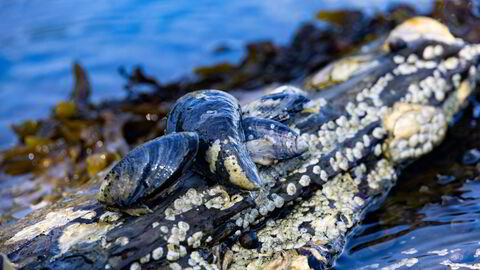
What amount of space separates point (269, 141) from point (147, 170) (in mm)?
665

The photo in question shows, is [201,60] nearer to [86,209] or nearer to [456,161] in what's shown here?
[456,161]

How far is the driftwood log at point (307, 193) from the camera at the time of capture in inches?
98.7

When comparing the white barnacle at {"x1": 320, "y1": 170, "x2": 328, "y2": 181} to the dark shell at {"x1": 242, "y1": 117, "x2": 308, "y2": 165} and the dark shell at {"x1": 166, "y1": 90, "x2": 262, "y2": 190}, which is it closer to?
the dark shell at {"x1": 242, "y1": 117, "x2": 308, "y2": 165}

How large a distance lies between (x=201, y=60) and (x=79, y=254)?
530 cm

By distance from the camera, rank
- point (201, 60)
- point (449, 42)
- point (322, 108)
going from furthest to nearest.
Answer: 1. point (201, 60)
2. point (449, 42)
3. point (322, 108)

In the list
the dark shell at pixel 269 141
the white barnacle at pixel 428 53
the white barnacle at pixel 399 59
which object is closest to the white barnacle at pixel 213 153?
the dark shell at pixel 269 141

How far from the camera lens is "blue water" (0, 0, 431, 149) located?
7.12 metres

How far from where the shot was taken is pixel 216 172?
8.59 feet

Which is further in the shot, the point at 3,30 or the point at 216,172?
the point at 3,30

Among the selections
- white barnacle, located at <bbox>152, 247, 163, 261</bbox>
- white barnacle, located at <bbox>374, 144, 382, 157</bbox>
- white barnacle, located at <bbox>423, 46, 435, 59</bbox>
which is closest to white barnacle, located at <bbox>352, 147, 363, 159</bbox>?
white barnacle, located at <bbox>374, 144, 382, 157</bbox>

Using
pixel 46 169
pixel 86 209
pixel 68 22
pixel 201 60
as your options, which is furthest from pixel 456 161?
pixel 68 22

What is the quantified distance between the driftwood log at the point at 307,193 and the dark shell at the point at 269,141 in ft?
0.42

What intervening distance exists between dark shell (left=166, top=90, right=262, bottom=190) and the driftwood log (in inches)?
6.1

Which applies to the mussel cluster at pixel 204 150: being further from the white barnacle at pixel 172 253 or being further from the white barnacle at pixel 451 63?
the white barnacle at pixel 451 63
